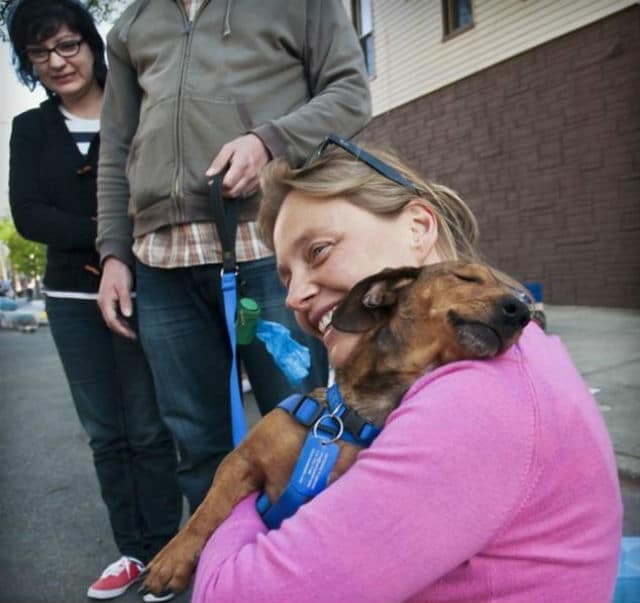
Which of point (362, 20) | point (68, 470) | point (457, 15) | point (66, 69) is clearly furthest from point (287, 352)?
point (68, 470)

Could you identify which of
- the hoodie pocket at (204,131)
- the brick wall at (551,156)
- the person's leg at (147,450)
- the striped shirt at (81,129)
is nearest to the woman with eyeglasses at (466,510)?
the hoodie pocket at (204,131)

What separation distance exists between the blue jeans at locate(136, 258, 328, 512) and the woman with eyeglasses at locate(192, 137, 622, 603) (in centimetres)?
91

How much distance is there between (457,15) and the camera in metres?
2.53

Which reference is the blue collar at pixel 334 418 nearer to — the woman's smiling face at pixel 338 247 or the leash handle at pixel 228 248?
the woman's smiling face at pixel 338 247

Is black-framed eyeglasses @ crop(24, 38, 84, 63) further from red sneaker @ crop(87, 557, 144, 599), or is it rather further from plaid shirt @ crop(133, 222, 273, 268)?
red sneaker @ crop(87, 557, 144, 599)

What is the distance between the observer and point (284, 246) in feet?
4.32

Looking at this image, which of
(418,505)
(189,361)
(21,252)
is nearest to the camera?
(418,505)

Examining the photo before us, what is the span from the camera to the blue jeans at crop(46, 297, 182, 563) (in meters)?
2.41

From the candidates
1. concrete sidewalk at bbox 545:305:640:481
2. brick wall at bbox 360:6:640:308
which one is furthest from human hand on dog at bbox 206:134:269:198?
brick wall at bbox 360:6:640:308

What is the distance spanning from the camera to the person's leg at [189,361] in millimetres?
2008

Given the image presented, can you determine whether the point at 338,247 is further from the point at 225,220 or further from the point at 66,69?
the point at 66,69

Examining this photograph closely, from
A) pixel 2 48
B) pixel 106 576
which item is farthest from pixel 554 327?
pixel 2 48

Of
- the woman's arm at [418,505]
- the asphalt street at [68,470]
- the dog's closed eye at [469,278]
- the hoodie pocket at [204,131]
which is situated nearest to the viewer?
the woman's arm at [418,505]

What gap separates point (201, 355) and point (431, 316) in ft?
3.71
